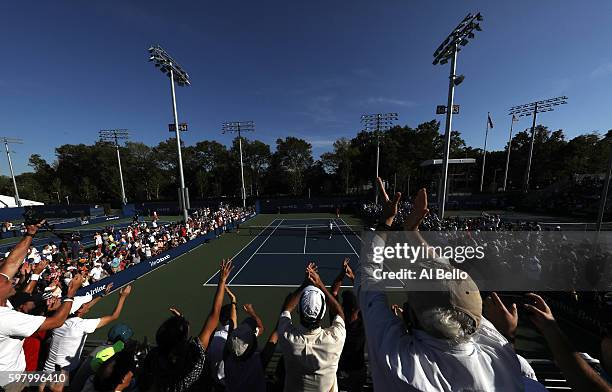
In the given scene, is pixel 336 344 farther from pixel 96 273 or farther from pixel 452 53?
pixel 452 53

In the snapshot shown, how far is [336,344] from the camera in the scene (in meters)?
2.19

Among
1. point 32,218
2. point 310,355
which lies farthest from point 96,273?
point 310,355

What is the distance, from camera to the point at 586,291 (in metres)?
6.79

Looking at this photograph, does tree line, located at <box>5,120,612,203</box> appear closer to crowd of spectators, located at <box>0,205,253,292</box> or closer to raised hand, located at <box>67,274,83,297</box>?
crowd of spectators, located at <box>0,205,253,292</box>

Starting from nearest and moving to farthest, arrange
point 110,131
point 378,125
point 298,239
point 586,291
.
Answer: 1. point 586,291
2. point 298,239
3. point 378,125
4. point 110,131

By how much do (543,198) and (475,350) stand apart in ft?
163

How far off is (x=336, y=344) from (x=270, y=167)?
62.3 m

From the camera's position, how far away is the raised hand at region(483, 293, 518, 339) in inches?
61.0

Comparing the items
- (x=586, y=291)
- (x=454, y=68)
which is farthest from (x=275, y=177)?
(x=586, y=291)

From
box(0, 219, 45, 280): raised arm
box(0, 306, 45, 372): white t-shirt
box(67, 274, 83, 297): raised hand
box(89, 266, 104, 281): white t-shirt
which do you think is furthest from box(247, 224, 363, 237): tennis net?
box(0, 306, 45, 372): white t-shirt

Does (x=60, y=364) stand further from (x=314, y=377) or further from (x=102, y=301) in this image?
(x=102, y=301)

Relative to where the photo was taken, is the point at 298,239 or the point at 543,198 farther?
the point at 543,198

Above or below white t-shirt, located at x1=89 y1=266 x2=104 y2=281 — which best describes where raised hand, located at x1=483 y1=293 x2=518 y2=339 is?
above

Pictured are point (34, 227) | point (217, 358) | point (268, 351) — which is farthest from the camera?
point (34, 227)
